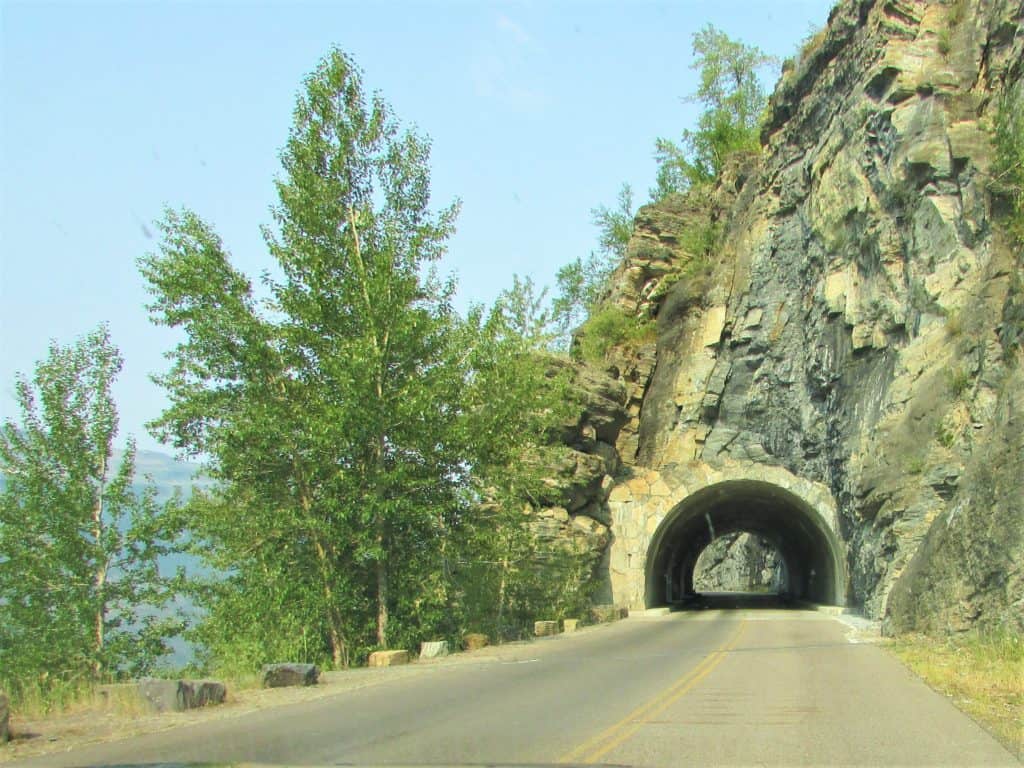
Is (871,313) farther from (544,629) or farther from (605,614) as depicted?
(544,629)

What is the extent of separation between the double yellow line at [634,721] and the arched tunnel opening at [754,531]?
2092 centimetres

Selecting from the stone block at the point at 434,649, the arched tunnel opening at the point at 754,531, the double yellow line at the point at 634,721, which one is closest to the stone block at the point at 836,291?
the arched tunnel opening at the point at 754,531

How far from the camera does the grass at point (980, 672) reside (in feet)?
28.3

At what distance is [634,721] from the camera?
8750 mm

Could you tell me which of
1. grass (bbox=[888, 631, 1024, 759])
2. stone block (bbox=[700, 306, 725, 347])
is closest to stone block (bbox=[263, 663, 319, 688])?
grass (bbox=[888, 631, 1024, 759])

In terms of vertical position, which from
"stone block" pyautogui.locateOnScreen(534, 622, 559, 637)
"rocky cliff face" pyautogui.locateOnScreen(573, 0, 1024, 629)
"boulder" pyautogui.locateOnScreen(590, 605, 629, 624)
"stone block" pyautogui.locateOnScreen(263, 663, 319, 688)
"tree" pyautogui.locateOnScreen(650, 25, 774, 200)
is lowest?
"boulder" pyautogui.locateOnScreen(590, 605, 629, 624)

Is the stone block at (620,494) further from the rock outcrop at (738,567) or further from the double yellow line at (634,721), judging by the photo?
the rock outcrop at (738,567)

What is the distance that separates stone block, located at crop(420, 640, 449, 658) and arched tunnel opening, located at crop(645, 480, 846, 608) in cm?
1791

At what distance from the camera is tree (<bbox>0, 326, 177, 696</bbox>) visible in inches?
685

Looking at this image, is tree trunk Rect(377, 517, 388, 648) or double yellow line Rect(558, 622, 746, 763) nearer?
double yellow line Rect(558, 622, 746, 763)

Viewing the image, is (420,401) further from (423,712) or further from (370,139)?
(423,712)

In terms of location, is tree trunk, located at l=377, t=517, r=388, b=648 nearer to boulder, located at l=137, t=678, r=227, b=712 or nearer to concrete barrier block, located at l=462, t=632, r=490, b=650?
concrete barrier block, located at l=462, t=632, r=490, b=650

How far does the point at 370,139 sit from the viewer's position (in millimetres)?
20875

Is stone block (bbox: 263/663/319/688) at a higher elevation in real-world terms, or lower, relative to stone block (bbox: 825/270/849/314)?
lower
